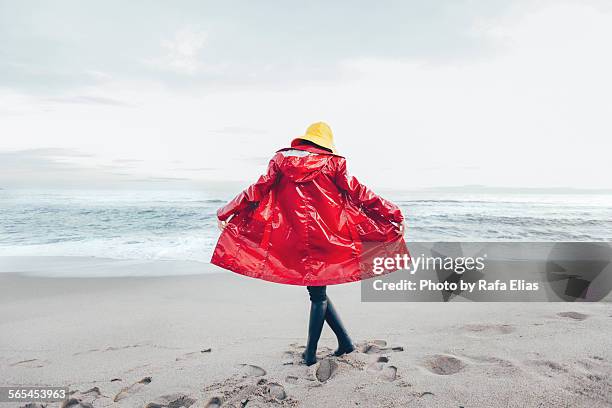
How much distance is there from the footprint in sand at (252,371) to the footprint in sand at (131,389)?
28.7 inches

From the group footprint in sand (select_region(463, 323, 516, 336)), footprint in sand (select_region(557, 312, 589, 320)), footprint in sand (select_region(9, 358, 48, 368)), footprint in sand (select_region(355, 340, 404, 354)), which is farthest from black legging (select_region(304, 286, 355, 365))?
footprint in sand (select_region(557, 312, 589, 320))

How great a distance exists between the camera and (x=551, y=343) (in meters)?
3.46

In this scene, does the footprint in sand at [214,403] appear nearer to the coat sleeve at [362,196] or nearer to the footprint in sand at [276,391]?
the footprint in sand at [276,391]

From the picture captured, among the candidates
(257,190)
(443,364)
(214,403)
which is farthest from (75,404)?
(443,364)

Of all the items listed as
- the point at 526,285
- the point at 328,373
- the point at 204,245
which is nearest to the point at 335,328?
the point at 328,373

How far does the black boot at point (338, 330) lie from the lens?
3.34 meters

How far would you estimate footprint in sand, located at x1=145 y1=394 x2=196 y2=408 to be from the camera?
2643 mm

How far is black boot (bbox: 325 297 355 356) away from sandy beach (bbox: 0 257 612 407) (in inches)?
4.7

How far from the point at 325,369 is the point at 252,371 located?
588mm

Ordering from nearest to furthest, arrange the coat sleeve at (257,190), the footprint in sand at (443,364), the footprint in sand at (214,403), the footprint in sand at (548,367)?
the footprint in sand at (214,403) → the footprint in sand at (548,367) → the footprint in sand at (443,364) → the coat sleeve at (257,190)

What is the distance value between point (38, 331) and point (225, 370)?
2371mm

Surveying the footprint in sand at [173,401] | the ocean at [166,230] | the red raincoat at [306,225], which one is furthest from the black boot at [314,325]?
the ocean at [166,230]

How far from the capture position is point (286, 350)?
360 cm

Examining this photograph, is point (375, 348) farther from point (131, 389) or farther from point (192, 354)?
point (131, 389)
